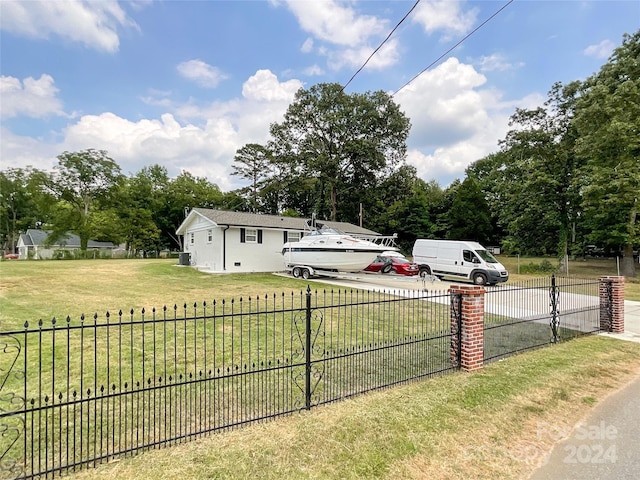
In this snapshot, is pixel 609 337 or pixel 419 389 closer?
pixel 419 389

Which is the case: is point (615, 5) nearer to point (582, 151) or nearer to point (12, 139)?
point (582, 151)

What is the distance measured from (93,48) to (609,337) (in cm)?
1666

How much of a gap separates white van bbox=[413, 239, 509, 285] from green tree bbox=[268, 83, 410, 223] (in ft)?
68.9

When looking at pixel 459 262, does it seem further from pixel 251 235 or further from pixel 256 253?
pixel 251 235

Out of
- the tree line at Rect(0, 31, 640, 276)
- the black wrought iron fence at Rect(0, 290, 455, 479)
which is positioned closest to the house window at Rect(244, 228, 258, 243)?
the black wrought iron fence at Rect(0, 290, 455, 479)

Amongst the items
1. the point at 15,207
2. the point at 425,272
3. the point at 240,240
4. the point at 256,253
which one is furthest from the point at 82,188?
the point at 425,272

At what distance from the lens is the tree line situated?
25.7m

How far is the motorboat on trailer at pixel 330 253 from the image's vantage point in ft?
54.5

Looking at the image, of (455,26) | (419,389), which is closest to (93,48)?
(455,26)

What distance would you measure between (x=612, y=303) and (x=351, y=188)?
110ft

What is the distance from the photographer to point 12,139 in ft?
69.3

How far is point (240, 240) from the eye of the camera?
19.5 meters

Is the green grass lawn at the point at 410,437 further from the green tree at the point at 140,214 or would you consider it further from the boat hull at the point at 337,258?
the green tree at the point at 140,214

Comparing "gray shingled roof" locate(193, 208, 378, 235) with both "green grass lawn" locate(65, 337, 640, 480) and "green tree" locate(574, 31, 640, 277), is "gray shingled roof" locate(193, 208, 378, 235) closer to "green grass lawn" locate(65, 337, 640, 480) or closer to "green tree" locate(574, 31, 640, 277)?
"green grass lawn" locate(65, 337, 640, 480)
